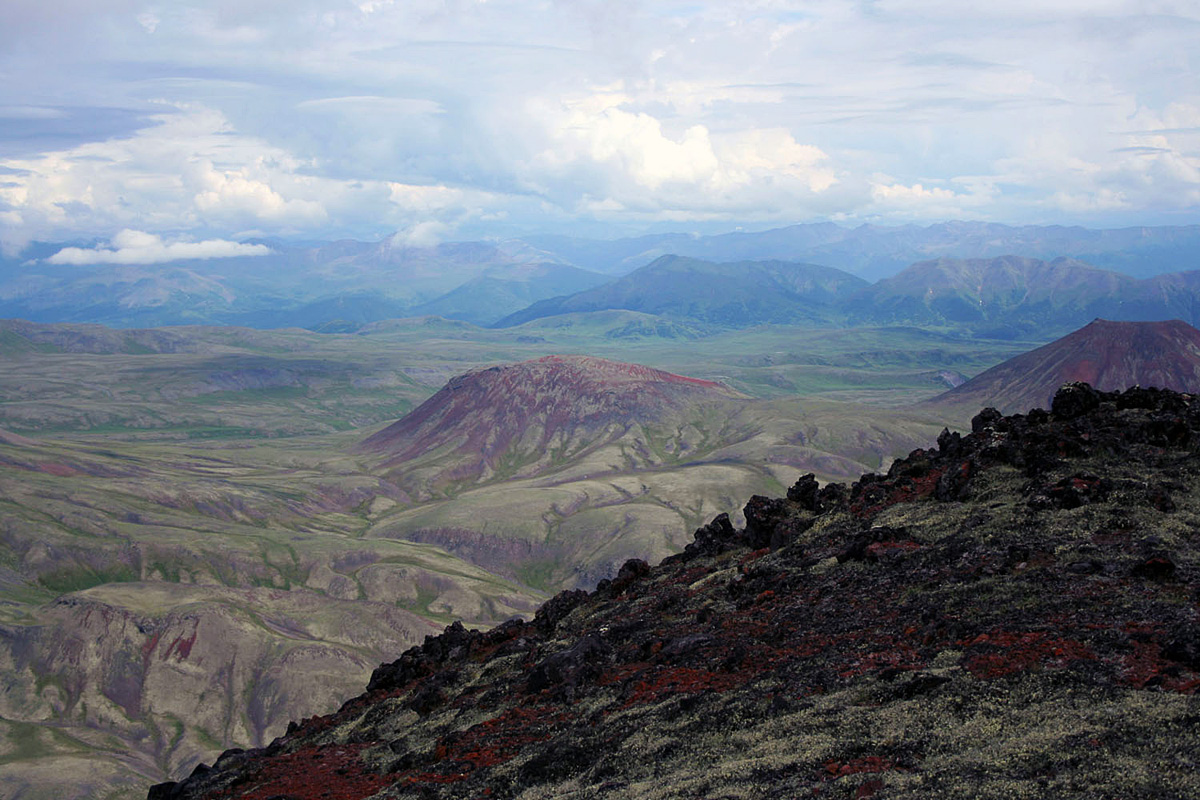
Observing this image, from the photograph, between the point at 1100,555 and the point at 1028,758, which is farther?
the point at 1100,555

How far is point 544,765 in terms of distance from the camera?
90.0 feet

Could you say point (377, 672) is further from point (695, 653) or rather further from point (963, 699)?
point (963, 699)

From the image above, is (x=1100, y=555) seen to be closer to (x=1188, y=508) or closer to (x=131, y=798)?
(x=1188, y=508)

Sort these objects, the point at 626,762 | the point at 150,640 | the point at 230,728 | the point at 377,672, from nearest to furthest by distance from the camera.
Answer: the point at 626,762 < the point at 377,672 < the point at 230,728 < the point at 150,640

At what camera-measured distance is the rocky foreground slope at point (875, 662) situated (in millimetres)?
20562

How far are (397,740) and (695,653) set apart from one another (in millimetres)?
13214

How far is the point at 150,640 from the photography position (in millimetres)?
172375

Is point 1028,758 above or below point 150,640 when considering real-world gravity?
above

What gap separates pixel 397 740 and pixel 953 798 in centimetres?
2518

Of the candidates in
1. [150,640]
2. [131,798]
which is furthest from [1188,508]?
[150,640]

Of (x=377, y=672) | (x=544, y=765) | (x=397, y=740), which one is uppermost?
(x=544, y=765)

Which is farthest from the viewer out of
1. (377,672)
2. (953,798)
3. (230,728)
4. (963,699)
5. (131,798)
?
(230,728)

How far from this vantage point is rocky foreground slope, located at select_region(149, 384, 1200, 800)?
20.6 metres

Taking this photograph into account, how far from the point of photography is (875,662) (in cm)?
2802
